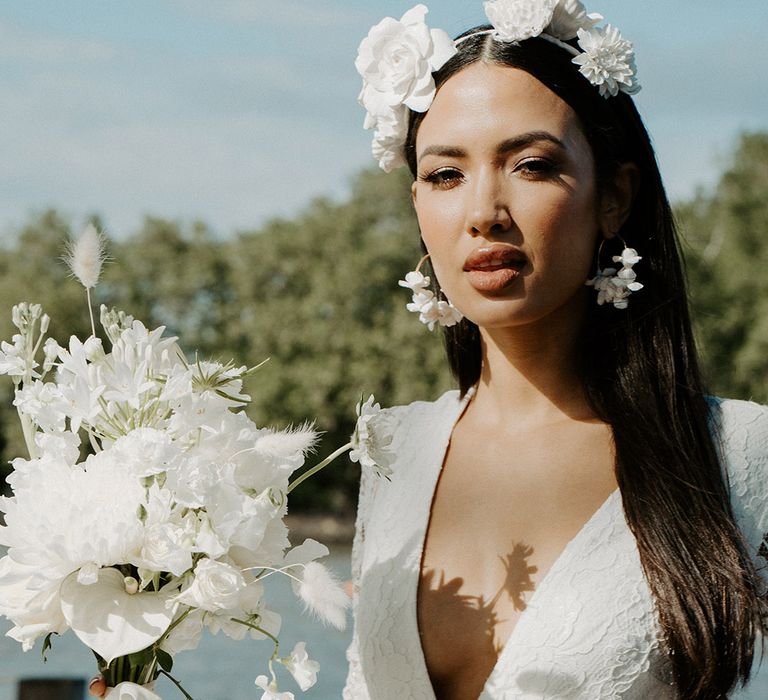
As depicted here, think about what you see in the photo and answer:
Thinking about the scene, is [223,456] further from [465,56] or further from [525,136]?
[465,56]

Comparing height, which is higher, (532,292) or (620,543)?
(532,292)

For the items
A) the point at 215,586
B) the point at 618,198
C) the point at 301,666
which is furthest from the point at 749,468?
the point at 215,586

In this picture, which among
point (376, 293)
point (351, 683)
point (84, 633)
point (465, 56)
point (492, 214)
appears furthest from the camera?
point (376, 293)

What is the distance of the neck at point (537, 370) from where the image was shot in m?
3.03

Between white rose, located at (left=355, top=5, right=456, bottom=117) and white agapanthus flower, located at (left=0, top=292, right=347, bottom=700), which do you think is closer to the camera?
white agapanthus flower, located at (left=0, top=292, right=347, bottom=700)

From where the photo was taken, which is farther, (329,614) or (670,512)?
(670,512)

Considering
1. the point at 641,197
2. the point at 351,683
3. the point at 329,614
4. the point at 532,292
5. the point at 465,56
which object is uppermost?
the point at 465,56

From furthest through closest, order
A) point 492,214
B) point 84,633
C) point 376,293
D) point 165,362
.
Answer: point 376,293 → point 492,214 → point 165,362 → point 84,633

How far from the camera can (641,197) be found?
2.98 metres

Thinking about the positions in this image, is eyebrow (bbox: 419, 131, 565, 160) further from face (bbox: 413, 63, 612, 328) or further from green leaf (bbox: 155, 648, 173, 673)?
green leaf (bbox: 155, 648, 173, 673)

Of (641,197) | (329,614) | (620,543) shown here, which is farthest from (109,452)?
(641,197)

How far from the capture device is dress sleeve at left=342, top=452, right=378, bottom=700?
3127 millimetres

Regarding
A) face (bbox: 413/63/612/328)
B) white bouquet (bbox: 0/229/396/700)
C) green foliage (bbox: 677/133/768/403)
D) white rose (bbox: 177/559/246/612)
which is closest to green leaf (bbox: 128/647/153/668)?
white bouquet (bbox: 0/229/396/700)

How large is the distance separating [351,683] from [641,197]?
148 cm
